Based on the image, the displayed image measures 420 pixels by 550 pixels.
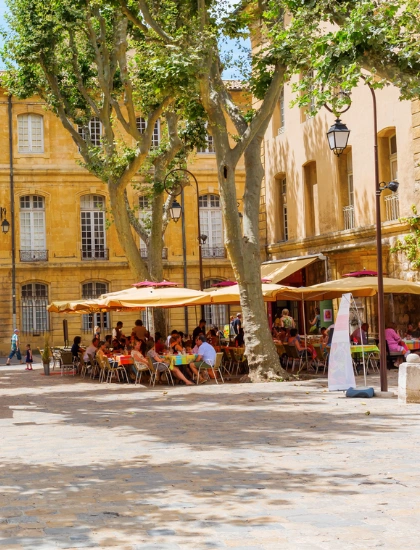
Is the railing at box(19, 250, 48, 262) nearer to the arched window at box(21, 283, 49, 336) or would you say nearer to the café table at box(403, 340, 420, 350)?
the arched window at box(21, 283, 49, 336)

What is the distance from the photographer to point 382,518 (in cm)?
679

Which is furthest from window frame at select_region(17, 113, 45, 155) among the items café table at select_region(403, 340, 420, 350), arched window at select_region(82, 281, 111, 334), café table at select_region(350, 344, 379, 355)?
café table at select_region(350, 344, 379, 355)

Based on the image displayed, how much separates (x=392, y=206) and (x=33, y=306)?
20107 mm

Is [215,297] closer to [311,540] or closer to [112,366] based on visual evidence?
[112,366]

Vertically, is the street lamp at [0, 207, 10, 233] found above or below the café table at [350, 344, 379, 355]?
above

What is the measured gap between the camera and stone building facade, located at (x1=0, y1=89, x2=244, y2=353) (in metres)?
41.2

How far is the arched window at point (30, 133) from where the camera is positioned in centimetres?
4169

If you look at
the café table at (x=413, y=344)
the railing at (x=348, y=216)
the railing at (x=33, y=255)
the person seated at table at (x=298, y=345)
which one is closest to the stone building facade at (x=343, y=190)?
the railing at (x=348, y=216)

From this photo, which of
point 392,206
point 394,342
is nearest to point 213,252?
point 392,206

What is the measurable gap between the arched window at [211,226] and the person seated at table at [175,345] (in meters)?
22.4

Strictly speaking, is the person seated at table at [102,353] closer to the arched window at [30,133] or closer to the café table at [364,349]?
the café table at [364,349]

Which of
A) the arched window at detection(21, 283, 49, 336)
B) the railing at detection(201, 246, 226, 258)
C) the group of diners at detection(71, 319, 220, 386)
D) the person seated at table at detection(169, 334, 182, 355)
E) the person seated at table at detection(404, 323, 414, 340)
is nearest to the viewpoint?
the group of diners at detection(71, 319, 220, 386)

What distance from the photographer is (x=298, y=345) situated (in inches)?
864

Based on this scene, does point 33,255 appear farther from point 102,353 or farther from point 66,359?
point 102,353
